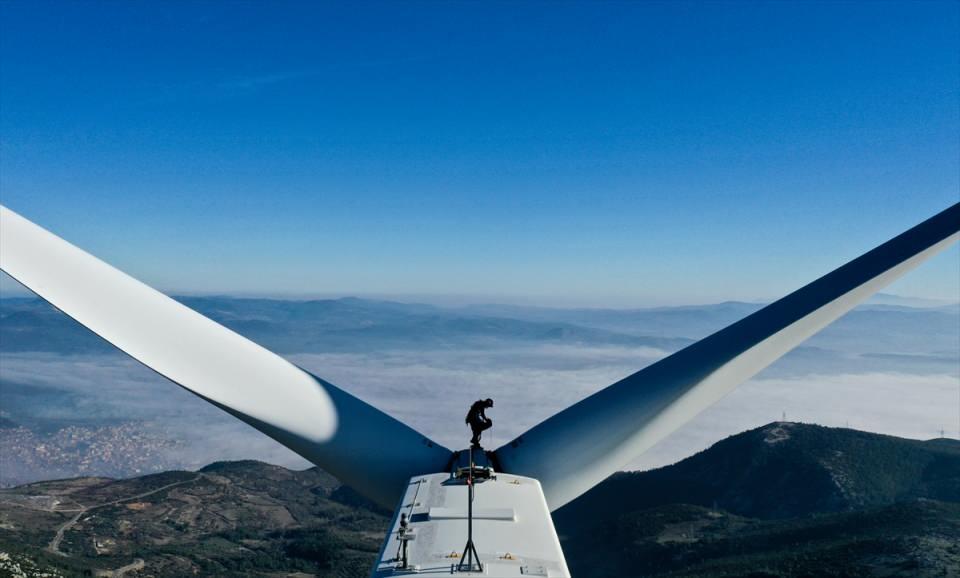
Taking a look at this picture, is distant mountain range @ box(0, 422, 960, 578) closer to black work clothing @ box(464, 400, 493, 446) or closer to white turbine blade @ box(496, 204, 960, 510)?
white turbine blade @ box(496, 204, 960, 510)

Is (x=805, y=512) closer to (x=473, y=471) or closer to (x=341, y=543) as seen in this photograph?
(x=341, y=543)

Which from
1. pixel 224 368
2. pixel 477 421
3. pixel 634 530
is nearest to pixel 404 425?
pixel 477 421

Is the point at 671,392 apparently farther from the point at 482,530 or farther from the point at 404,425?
the point at 482,530

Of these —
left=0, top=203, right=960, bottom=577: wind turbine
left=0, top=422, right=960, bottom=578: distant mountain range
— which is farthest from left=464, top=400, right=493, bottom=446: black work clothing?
left=0, top=422, right=960, bottom=578: distant mountain range

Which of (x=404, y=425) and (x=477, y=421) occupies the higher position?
(x=477, y=421)

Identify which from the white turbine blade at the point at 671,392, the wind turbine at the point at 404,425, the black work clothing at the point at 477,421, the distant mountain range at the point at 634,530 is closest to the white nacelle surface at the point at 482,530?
the wind turbine at the point at 404,425
